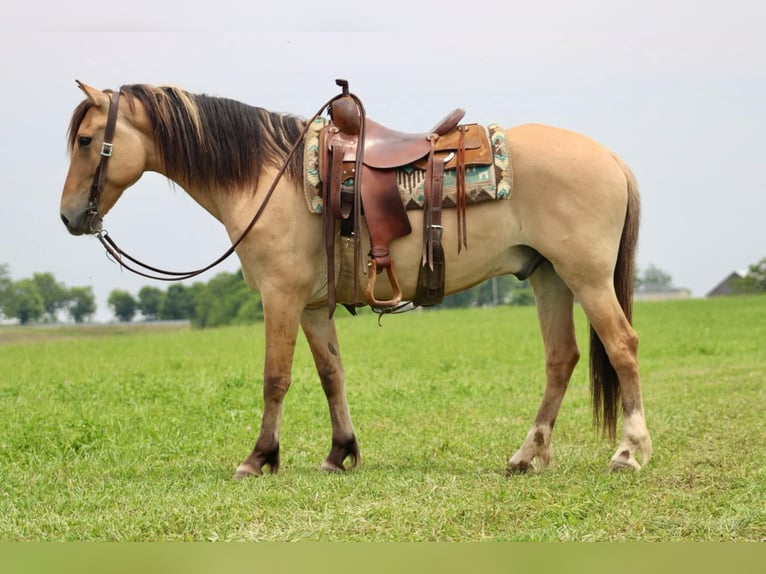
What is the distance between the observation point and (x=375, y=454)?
780cm

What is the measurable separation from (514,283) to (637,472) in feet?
212

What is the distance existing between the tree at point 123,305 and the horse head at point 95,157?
21.3 metres

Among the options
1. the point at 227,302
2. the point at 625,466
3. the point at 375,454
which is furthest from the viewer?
the point at 227,302

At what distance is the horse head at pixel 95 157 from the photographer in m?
6.55

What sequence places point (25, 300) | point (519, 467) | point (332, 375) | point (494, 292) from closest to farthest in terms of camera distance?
point (519, 467)
point (332, 375)
point (25, 300)
point (494, 292)

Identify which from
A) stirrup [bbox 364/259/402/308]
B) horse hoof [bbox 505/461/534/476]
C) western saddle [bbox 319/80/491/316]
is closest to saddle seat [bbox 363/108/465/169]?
western saddle [bbox 319/80/491/316]

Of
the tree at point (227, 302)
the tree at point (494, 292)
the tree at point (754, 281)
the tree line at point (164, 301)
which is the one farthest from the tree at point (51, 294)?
the tree at point (754, 281)

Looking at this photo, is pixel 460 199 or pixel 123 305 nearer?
pixel 460 199

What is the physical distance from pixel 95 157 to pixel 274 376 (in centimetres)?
199

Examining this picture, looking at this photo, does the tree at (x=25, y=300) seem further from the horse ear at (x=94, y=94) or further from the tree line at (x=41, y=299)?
the horse ear at (x=94, y=94)

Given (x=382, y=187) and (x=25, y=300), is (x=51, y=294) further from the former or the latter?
(x=382, y=187)

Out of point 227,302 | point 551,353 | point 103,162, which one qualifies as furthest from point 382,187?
point 227,302

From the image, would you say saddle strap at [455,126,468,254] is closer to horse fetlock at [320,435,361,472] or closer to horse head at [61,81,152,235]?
horse fetlock at [320,435,361,472]

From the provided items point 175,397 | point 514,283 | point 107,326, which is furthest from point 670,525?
point 514,283
